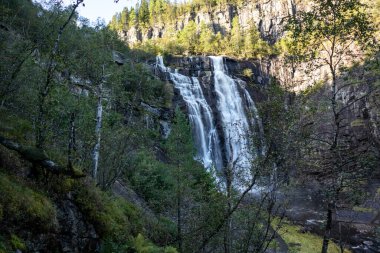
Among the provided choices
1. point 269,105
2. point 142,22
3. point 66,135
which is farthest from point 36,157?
point 142,22

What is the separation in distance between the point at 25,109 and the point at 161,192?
34.2 ft

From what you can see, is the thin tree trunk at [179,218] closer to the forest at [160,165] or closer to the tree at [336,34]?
the forest at [160,165]

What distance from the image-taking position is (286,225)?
30.6 meters

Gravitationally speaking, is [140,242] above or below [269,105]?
below

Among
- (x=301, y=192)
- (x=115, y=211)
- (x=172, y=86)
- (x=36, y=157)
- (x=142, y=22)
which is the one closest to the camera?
(x=36, y=157)

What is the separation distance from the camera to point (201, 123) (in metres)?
47.2

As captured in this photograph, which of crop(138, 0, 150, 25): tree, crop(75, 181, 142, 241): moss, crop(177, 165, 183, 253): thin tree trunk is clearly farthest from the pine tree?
crop(75, 181, 142, 241): moss

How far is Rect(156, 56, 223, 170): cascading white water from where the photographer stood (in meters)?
44.3

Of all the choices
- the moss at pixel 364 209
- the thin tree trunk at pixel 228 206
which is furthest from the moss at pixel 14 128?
the moss at pixel 364 209

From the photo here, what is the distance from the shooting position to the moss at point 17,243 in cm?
678

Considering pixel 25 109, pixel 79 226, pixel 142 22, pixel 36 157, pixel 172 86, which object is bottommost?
pixel 79 226

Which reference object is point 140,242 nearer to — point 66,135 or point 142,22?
point 66,135

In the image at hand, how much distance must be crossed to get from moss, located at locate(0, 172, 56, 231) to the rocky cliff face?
87.0 meters

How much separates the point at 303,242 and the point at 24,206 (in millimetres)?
24719
